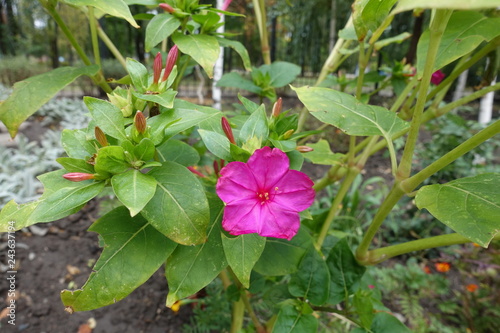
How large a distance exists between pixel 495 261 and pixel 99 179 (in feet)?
8.16

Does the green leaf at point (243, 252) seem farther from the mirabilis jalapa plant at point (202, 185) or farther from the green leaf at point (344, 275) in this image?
the green leaf at point (344, 275)

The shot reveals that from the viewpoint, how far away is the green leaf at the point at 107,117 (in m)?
0.62

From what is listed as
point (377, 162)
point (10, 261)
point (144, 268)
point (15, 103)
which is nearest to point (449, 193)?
point (144, 268)

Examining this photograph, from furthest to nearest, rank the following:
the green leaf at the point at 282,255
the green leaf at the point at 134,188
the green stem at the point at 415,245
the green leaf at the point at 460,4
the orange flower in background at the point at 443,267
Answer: the orange flower in background at the point at 443,267 → the green leaf at the point at 282,255 → the green stem at the point at 415,245 → the green leaf at the point at 134,188 → the green leaf at the point at 460,4

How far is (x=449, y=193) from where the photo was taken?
619 millimetres

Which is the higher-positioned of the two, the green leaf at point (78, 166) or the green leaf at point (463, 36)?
the green leaf at point (463, 36)

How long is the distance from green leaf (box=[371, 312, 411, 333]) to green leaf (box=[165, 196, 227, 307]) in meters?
0.49

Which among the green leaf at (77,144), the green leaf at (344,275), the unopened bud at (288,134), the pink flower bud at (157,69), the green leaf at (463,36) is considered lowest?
the green leaf at (344,275)

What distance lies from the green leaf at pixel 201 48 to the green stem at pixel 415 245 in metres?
0.63

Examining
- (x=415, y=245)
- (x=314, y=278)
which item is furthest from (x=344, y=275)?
(x=415, y=245)

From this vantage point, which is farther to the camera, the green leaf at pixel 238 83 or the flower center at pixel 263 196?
the green leaf at pixel 238 83

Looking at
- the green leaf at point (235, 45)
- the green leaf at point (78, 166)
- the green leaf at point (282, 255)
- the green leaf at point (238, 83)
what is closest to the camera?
the green leaf at point (78, 166)

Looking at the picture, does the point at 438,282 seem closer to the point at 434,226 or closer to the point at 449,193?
the point at 434,226

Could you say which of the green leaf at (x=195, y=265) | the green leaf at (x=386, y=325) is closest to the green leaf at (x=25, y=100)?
the green leaf at (x=195, y=265)
